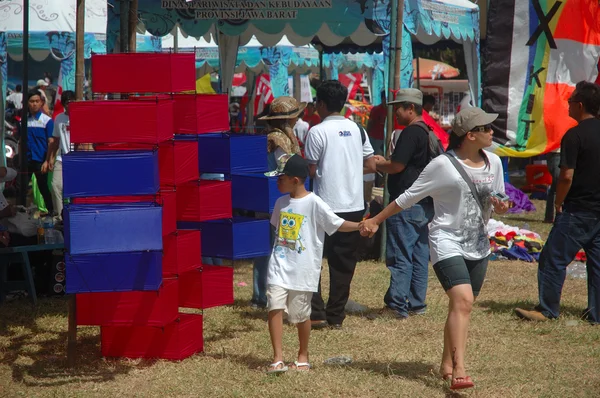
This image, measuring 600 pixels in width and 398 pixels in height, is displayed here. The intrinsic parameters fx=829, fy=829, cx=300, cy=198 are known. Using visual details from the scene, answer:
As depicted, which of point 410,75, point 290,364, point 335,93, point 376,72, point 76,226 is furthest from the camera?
point 376,72

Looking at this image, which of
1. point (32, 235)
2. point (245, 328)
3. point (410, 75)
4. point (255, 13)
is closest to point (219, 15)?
point (255, 13)

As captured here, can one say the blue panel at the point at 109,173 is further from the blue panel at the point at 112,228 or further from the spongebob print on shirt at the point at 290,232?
the spongebob print on shirt at the point at 290,232

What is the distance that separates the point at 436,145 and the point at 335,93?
1.07 metres

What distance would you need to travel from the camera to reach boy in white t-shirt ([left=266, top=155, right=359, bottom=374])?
5.42 m

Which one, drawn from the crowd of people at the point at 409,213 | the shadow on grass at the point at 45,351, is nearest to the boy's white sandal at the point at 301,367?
the crowd of people at the point at 409,213

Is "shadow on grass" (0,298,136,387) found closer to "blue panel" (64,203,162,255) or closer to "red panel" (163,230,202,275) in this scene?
"red panel" (163,230,202,275)

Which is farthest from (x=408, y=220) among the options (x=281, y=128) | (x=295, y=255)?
(x=295, y=255)

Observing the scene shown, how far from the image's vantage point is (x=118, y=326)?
578 cm

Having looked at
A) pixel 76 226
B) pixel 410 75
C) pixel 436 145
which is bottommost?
pixel 76 226

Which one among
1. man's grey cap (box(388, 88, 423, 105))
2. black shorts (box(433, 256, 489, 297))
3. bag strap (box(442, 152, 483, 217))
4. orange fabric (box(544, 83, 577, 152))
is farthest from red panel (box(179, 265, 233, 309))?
orange fabric (box(544, 83, 577, 152))

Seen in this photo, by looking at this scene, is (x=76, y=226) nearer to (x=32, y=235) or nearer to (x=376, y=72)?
(x=32, y=235)

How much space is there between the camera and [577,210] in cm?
720

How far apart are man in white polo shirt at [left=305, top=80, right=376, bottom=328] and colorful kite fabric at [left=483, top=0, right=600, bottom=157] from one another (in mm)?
5396

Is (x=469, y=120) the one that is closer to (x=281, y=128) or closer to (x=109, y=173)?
(x=109, y=173)
